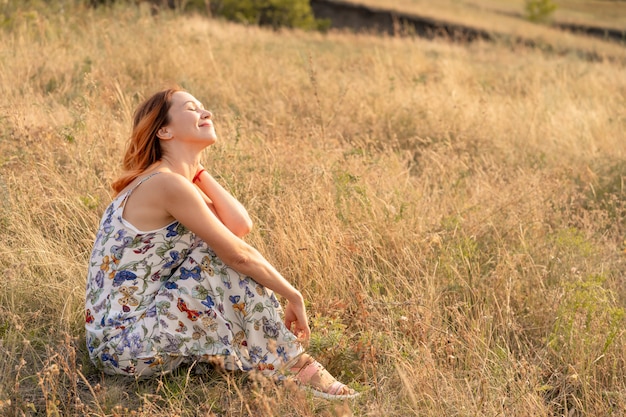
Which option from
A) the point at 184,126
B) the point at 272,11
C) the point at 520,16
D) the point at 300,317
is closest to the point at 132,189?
the point at 184,126

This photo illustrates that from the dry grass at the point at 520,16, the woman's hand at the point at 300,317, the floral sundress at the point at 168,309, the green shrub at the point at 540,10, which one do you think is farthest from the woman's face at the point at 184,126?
the green shrub at the point at 540,10

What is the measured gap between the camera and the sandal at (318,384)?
119 inches

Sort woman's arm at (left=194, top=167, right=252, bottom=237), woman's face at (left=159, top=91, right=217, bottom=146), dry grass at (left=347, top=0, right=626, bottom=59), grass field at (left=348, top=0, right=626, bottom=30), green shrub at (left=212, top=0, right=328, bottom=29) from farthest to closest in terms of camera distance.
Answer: grass field at (left=348, top=0, right=626, bottom=30) < dry grass at (left=347, top=0, right=626, bottom=59) < green shrub at (left=212, top=0, right=328, bottom=29) < woman's arm at (left=194, top=167, right=252, bottom=237) < woman's face at (left=159, top=91, right=217, bottom=146)

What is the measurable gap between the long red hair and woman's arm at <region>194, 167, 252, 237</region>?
0.26 meters

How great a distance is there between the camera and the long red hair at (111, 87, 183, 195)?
326cm

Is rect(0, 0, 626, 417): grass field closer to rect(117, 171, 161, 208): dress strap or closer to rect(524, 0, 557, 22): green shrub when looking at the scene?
rect(117, 171, 161, 208): dress strap

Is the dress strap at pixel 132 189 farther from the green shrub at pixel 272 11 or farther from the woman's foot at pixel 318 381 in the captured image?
the green shrub at pixel 272 11

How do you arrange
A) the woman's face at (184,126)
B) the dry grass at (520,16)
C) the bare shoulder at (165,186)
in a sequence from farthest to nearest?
the dry grass at (520,16) → the woman's face at (184,126) → the bare shoulder at (165,186)

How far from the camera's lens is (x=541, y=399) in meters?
3.00

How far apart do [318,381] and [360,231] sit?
1.22 metres

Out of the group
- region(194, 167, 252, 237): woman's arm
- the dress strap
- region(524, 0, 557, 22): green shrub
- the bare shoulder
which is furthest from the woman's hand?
region(524, 0, 557, 22): green shrub

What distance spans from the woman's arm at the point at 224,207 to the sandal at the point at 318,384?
0.69 meters

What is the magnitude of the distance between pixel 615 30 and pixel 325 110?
2526 centimetres

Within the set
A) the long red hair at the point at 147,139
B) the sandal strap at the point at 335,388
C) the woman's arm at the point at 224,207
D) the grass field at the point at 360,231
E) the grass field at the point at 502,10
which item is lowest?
the grass field at the point at 502,10
